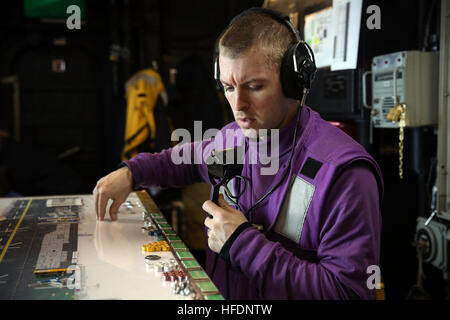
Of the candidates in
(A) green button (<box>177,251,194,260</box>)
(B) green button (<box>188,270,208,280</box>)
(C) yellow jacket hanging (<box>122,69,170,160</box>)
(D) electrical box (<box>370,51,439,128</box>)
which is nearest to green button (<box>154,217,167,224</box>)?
(A) green button (<box>177,251,194,260</box>)

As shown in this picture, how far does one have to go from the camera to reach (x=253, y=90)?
1.33m

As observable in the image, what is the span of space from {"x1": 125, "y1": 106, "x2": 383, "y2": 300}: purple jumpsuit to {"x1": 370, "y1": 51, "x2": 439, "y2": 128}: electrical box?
131 centimetres

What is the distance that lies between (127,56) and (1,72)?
1.49 meters

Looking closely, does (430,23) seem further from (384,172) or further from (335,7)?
(384,172)

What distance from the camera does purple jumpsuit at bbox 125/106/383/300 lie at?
1.13 meters

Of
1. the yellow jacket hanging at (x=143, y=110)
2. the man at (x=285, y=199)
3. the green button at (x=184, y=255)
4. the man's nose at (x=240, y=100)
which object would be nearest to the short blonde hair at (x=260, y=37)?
the man at (x=285, y=199)

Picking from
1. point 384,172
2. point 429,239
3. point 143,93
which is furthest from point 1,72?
point 429,239

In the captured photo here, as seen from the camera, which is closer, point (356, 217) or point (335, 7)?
point (356, 217)

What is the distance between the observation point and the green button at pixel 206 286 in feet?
3.58

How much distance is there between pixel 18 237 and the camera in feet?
5.03

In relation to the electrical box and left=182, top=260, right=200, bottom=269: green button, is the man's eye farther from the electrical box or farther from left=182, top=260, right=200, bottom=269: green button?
the electrical box

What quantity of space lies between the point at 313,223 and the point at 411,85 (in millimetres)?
1648

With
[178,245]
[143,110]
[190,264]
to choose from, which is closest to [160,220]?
[178,245]

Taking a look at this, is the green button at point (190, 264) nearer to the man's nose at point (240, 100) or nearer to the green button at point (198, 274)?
the green button at point (198, 274)
